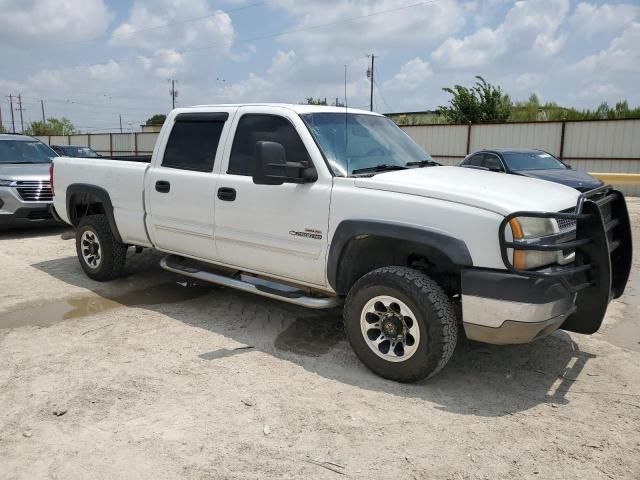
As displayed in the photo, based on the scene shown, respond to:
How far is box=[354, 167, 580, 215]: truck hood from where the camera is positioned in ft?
11.5

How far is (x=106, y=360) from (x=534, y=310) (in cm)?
305

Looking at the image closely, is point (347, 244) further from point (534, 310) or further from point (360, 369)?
point (534, 310)

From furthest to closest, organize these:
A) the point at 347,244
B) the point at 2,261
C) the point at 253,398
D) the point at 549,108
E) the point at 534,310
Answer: the point at 549,108 → the point at 2,261 → the point at 347,244 → the point at 253,398 → the point at 534,310

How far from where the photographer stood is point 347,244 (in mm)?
4051

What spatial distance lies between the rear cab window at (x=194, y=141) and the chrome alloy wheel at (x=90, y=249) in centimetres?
158

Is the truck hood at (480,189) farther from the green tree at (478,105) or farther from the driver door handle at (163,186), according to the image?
the green tree at (478,105)

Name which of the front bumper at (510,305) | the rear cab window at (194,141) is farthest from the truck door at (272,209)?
the front bumper at (510,305)

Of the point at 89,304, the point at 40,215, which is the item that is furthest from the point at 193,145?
the point at 40,215

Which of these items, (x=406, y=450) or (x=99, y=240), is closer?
(x=406, y=450)

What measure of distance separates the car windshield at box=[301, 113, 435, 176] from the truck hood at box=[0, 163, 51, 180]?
6.54 m

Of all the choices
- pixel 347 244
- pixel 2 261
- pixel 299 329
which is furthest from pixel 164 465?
pixel 2 261

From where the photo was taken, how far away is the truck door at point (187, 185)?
4957mm

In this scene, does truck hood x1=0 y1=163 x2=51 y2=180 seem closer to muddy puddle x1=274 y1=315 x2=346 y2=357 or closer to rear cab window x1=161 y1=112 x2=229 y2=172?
rear cab window x1=161 y1=112 x2=229 y2=172

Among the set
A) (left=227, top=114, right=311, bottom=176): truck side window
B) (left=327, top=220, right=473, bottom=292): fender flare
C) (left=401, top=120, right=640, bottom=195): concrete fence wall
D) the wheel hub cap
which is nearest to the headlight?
(left=327, top=220, right=473, bottom=292): fender flare
